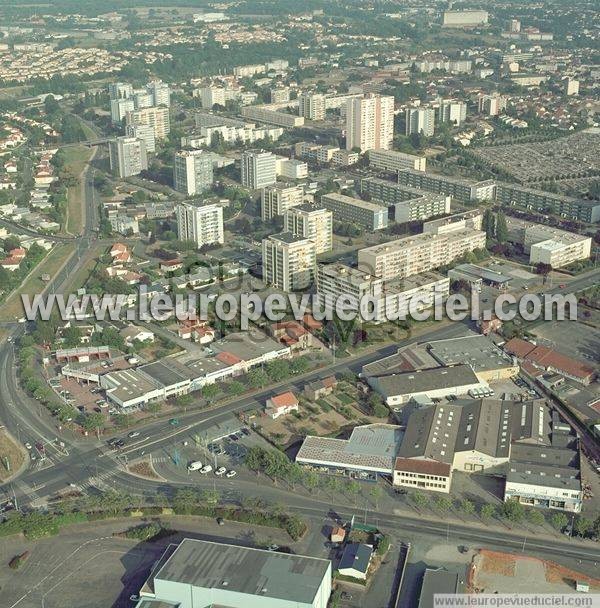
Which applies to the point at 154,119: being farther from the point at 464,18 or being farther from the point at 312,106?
the point at 464,18

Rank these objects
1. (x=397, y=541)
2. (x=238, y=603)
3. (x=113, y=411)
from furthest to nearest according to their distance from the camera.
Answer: (x=113, y=411) → (x=397, y=541) → (x=238, y=603)

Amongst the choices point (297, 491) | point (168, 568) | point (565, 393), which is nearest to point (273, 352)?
point (297, 491)

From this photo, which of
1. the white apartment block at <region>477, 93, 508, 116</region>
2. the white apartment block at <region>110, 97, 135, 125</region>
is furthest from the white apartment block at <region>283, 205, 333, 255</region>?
the white apartment block at <region>477, 93, 508, 116</region>

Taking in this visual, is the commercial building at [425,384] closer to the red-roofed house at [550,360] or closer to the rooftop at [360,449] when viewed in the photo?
the rooftop at [360,449]

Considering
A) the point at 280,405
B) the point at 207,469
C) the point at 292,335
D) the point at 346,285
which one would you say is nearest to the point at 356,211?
the point at 346,285

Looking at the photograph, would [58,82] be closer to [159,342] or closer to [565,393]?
[159,342]

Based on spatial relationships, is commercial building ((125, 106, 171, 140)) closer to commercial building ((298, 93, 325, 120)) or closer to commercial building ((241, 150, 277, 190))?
commercial building ((298, 93, 325, 120))

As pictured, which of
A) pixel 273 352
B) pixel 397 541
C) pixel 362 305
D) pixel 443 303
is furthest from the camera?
pixel 443 303
